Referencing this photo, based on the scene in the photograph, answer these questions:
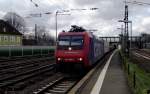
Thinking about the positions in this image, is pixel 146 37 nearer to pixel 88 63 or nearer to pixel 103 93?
pixel 88 63

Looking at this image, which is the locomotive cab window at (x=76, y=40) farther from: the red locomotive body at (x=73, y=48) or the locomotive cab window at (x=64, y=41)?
the locomotive cab window at (x=64, y=41)

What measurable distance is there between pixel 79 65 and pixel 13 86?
6794mm

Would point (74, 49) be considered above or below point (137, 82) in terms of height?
above

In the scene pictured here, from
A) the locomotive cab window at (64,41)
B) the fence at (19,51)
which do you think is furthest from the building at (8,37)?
the locomotive cab window at (64,41)

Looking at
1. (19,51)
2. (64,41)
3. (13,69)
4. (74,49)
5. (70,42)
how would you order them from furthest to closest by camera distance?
(19,51)
(13,69)
(64,41)
(70,42)
(74,49)

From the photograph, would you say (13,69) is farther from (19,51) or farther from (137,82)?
(19,51)

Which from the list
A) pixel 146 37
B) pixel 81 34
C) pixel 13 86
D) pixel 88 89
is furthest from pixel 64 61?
pixel 146 37

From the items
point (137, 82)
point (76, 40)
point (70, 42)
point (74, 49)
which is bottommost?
point (137, 82)

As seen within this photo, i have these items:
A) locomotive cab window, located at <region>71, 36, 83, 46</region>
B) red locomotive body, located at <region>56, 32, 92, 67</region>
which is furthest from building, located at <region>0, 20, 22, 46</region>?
locomotive cab window, located at <region>71, 36, 83, 46</region>

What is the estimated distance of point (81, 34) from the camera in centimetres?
2520

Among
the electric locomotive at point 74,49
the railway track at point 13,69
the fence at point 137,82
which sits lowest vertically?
the railway track at point 13,69

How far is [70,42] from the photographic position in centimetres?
2511

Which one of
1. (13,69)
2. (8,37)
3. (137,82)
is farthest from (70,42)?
(8,37)

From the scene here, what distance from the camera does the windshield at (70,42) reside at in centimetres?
2491
